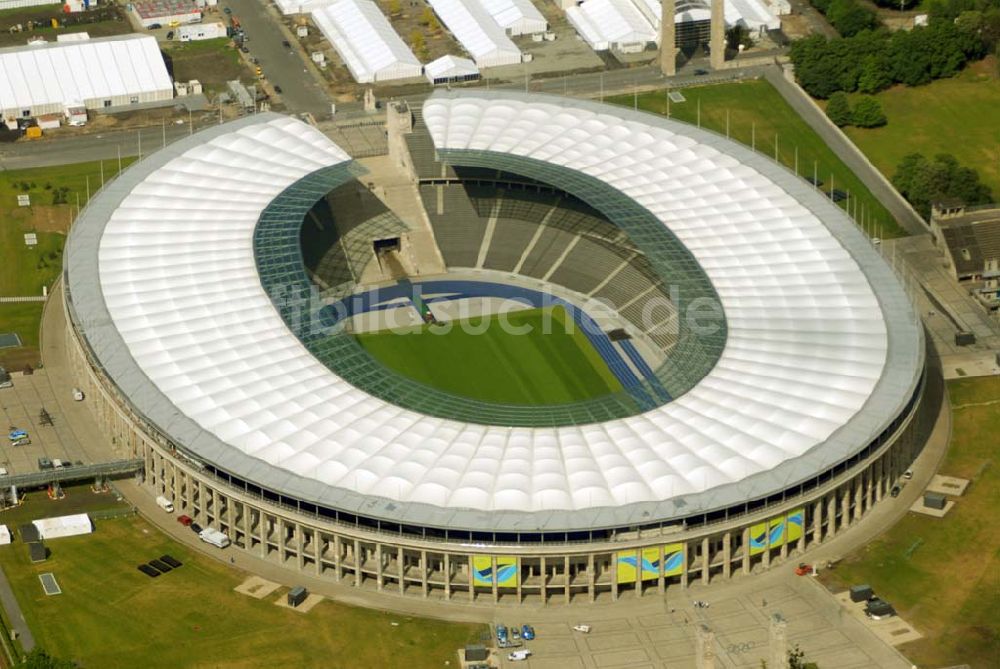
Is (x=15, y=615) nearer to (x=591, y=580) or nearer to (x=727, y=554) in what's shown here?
(x=591, y=580)

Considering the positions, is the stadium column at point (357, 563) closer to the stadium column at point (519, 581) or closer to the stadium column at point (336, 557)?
the stadium column at point (336, 557)

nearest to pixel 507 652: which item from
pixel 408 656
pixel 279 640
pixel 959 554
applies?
pixel 408 656

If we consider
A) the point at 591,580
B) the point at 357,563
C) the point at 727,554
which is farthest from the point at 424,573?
the point at 727,554

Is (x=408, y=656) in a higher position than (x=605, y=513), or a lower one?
lower

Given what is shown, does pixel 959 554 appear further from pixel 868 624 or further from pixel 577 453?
pixel 577 453

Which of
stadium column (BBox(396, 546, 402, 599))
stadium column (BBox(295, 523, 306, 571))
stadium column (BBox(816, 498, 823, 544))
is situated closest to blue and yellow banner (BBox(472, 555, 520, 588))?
stadium column (BBox(396, 546, 402, 599))

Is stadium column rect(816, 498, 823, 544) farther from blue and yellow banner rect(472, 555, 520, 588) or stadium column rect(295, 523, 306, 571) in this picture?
stadium column rect(295, 523, 306, 571)

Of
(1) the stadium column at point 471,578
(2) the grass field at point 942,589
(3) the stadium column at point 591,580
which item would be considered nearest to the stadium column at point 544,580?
(3) the stadium column at point 591,580
